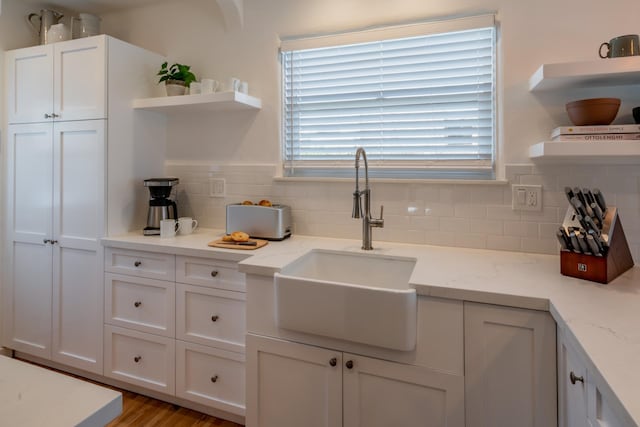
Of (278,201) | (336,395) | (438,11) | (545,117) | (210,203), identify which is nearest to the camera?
(336,395)

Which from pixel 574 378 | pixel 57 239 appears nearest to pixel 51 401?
pixel 574 378

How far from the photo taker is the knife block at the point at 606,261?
1255 mm

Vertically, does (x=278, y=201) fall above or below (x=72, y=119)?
below

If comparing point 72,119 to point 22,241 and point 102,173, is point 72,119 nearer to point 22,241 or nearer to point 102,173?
point 102,173

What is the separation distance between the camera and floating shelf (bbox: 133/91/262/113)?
2033mm

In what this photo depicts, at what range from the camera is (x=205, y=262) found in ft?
5.94

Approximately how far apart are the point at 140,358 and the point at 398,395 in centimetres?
141

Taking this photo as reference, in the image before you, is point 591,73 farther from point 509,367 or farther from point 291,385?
point 291,385

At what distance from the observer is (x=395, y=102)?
6.53 ft

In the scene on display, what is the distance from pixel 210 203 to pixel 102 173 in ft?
2.03

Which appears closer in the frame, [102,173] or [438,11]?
[438,11]

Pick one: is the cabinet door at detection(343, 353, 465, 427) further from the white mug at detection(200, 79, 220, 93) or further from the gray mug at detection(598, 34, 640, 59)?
the white mug at detection(200, 79, 220, 93)

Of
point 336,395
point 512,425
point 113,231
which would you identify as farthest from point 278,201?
point 512,425

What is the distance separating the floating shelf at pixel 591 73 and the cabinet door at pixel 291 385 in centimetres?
138
